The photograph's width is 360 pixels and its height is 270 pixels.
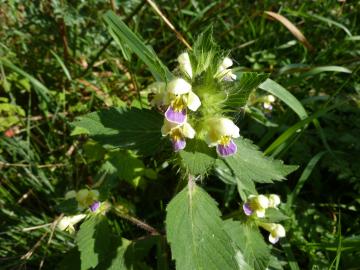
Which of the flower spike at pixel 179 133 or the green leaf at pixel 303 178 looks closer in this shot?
the flower spike at pixel 179 133

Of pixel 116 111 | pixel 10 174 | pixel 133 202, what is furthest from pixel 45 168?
pixel 116 111

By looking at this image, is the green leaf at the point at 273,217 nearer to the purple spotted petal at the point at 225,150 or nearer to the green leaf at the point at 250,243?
the green leaf at the point at 250,243

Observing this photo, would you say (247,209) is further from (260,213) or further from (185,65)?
(185,65)

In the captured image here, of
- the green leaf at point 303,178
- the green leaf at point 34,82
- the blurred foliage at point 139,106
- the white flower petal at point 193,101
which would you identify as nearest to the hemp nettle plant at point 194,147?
the white flower petal at point 193,101

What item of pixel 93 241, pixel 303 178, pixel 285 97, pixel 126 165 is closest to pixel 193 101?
pixel 93 241

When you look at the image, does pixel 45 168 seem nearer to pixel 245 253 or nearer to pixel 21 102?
pixel 21 102

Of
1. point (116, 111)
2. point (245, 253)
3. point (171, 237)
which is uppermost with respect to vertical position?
point (116, 111)
